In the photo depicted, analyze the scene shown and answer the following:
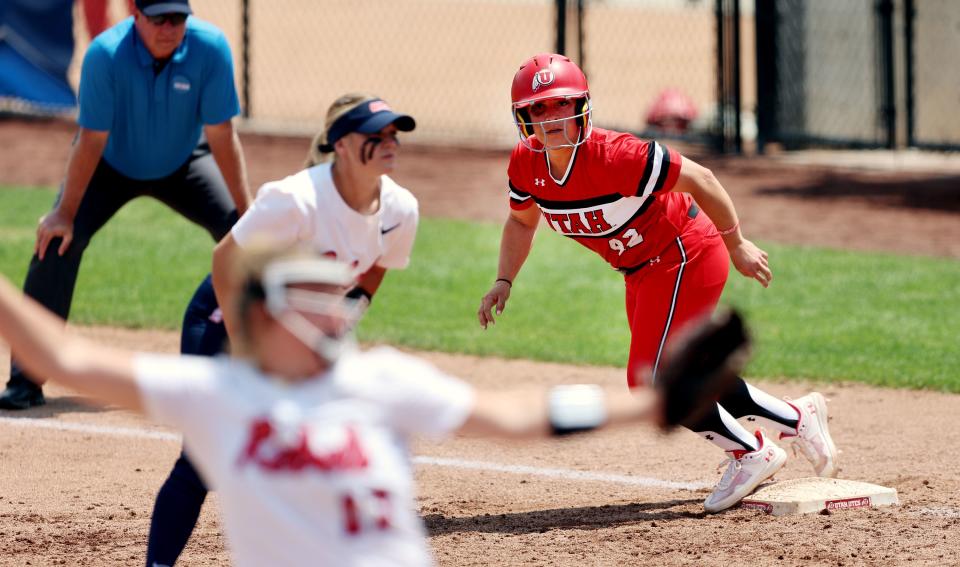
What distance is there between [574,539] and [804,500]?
98 centimetres

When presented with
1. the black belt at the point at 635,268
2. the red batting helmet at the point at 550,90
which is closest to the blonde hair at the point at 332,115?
the red batting helmet at the point at 550,90

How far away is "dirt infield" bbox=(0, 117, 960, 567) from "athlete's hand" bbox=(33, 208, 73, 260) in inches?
37.0

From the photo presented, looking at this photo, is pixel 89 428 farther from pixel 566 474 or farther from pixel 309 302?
pixel 309 302

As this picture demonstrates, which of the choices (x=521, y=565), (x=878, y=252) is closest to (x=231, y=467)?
(x=521, y=565)

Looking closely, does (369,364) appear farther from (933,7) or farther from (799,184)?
(933,7)

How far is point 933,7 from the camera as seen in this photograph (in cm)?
1492

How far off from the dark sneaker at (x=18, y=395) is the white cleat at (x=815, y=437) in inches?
151

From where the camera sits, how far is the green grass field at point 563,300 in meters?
8.70

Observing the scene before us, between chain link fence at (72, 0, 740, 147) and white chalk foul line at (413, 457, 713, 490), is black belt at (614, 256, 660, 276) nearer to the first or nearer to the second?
white chalk foul line at (413, 457, 713, 490)

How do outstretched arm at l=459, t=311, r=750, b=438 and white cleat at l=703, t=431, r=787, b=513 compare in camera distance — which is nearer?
outstretched arm at l=459, t=311, r=750, b=438

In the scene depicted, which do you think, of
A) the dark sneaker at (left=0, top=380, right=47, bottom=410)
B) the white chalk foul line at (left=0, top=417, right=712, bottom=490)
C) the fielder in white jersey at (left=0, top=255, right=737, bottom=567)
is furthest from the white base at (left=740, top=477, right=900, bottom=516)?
the dark sneaker at (left=0, top=380, right=47, bottom=410)

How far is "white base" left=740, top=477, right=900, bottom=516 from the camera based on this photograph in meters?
5.66

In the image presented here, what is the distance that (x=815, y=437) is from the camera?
6012 mm

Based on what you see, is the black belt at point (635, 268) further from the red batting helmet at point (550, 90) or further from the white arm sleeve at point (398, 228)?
the white arm sleeve at point (398, 228)
